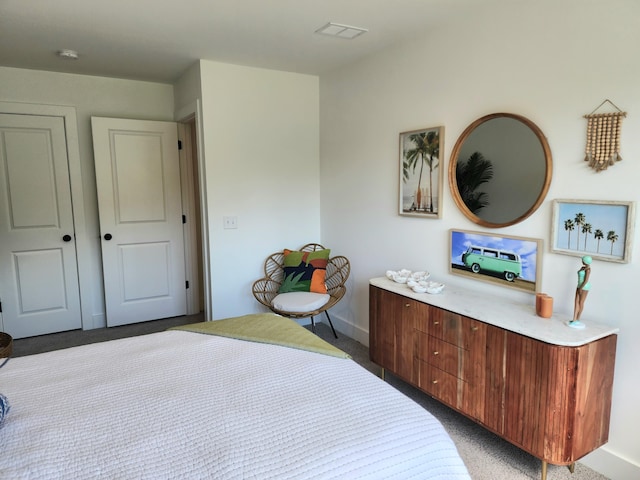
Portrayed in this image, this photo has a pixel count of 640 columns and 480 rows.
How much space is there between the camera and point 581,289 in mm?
1910

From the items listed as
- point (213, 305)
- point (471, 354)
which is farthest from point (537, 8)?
point (213, 305)

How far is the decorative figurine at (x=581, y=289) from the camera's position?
1893 millimetres

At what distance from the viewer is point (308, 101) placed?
402 cm

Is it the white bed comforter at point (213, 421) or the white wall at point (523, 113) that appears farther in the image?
the white wall at point (523, 113)

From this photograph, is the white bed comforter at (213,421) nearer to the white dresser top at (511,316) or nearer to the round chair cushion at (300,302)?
the white dresser top at (511,316)

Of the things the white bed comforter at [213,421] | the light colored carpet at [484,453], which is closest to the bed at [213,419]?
the white bed comforter at [213,421]

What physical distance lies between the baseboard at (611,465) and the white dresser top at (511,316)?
0.63 m

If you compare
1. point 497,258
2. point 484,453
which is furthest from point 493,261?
point 484,453

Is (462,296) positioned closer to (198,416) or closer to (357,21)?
(198,416)

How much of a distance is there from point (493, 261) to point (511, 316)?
17.5 inches

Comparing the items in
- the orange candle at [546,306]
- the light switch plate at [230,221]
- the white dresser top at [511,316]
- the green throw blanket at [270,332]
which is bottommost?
the green throw blanket at [270,332]

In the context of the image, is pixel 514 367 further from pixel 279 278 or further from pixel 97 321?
pixel 97 321

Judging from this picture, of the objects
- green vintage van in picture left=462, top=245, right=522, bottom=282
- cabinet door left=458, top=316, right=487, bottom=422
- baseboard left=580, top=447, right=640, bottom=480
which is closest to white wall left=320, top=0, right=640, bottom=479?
baseboard left=580, top=447, right=640, bottom=480

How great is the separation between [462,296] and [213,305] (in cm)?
221
